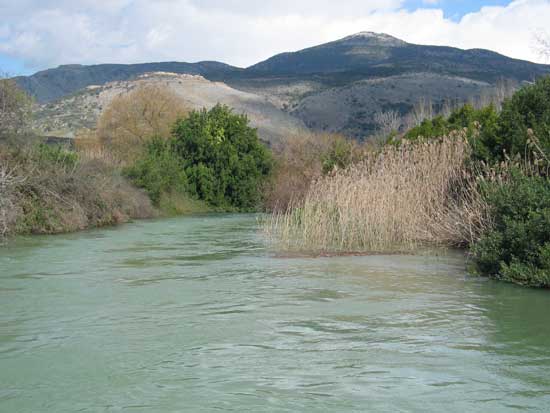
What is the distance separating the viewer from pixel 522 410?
21.4 ft

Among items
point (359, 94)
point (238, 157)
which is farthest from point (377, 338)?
point (359, 94)

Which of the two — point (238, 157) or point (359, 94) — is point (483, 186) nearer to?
point (238, 157)

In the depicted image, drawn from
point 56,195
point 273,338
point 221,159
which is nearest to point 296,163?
point 221,159

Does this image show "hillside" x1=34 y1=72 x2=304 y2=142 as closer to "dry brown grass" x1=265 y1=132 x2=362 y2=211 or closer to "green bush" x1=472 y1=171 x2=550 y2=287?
"dry brown grass" x1=265 y1=132 x2=362 y2=211

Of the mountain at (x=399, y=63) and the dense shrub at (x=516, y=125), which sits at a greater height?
the mountain at (x=399, y=63)

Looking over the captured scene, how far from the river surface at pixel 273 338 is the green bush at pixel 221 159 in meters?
28.4

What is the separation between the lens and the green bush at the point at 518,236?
474 inches

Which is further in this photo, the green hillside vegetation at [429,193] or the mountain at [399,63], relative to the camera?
the mountain at [399,63]

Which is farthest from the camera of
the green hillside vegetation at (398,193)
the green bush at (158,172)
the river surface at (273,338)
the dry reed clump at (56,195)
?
the green bush at (158,172)

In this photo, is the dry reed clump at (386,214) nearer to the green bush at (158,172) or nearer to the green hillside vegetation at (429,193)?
the green hillside vegetation at (429,193)

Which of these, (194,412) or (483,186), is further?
(483,186)

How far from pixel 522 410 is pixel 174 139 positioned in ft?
129

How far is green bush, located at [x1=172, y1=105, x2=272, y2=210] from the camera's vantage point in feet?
145

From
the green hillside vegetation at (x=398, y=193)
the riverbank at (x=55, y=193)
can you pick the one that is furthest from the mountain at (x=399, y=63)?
the riverbank at (x=55, y=193)
